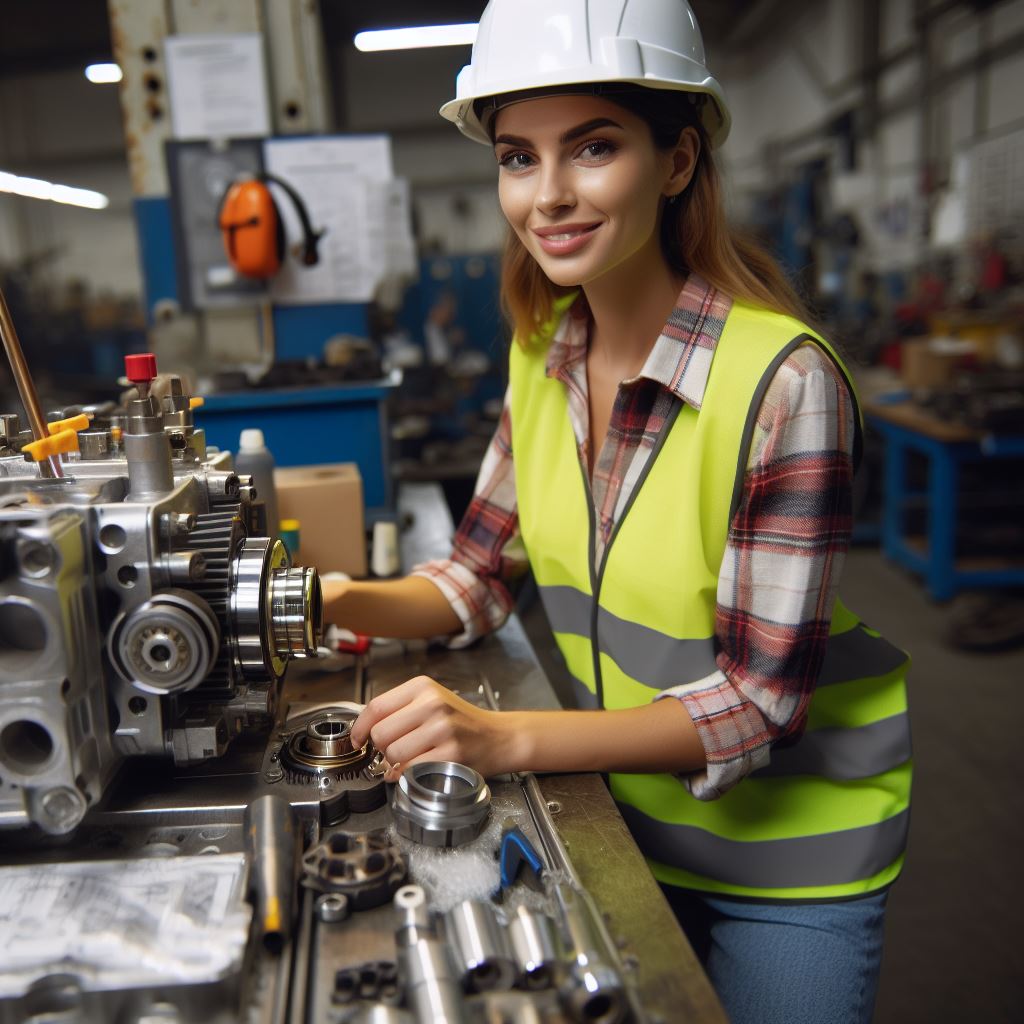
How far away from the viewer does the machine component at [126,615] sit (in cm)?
63

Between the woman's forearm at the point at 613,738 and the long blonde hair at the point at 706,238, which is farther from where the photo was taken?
the long blonde hair at the point at 706,238

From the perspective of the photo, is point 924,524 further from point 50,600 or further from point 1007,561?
point 50,600

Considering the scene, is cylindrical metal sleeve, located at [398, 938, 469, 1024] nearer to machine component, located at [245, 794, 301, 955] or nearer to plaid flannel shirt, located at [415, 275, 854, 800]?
machine component, located at [245, 794, 301, 955]

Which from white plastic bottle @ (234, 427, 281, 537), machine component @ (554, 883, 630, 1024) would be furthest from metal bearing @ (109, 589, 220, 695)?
white plastic bottle @ (234, 427, 281, 537)

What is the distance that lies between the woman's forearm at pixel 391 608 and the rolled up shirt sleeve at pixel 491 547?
4 centimetres

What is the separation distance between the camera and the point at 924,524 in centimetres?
395

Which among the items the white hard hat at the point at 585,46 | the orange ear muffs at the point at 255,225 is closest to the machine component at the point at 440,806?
the white hard hat at the point at 585,46

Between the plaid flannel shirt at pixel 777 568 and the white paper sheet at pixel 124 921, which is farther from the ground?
the plaid flannel shirt at pixel 777 568

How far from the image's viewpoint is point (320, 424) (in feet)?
5.69

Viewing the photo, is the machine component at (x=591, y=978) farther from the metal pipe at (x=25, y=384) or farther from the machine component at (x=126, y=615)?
the metal pipe at (x=25, y=384)

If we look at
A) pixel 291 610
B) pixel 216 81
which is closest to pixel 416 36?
pixel 216 81

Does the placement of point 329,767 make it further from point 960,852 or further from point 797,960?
point 960,852

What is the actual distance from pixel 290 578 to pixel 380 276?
1.49 metres

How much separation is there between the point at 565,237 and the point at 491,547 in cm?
43
